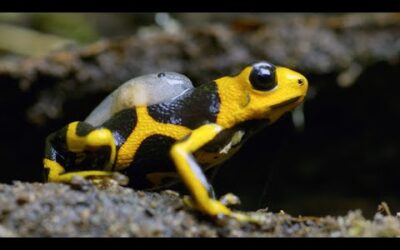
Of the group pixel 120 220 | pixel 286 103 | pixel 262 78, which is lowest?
pixel 120 220

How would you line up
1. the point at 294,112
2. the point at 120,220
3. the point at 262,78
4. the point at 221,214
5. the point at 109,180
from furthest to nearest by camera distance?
the point at 294,112 → the point at 262,78 → the point at 109,180 → the point at 221,214 → the point at 120,220

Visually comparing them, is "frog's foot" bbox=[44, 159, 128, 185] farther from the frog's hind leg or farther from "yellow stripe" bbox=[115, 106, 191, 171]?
"yellow stripe" bbox=[115, 106, 191, 171]

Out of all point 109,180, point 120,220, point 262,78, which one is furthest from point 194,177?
point 262,78

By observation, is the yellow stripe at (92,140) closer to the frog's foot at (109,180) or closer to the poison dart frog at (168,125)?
the poison dart frog at (168,125)

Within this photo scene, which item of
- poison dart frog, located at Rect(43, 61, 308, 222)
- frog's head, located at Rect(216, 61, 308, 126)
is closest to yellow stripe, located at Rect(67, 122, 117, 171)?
poison dart frog, located at Rect(43, 61, 308, 222)

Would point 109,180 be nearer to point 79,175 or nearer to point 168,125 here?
point 79,175
